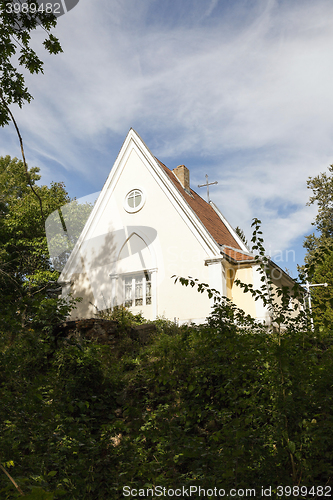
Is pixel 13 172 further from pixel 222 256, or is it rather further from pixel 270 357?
pixel 270 357

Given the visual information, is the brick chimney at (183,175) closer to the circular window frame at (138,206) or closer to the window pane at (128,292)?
the circular window frame at (138,206)

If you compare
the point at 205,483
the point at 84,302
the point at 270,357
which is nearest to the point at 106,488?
the point at 205,483

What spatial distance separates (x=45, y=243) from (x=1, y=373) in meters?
18.3

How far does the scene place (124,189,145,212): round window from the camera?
586 inches

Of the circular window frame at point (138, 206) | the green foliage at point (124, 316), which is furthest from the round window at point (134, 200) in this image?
the green foliage at point (124, 316)

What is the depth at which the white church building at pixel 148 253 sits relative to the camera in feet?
42.8

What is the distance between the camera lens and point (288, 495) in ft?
11.9

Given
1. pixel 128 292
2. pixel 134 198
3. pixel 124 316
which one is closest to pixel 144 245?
pixel 128 292

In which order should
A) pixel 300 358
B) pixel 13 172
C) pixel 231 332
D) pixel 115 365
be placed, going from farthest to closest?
pixel 13 172 → pixel 115 365 → pixel 231 332 → pixel 300 358

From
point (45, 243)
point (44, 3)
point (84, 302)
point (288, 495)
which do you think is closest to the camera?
point (288, 495)

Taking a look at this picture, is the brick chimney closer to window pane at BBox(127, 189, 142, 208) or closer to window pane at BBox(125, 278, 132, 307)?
window pane at BBox(127, 189, 142, 208)

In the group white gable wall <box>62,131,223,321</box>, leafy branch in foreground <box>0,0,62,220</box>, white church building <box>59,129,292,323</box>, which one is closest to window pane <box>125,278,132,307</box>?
white church building <box>59,129,292,323</box>

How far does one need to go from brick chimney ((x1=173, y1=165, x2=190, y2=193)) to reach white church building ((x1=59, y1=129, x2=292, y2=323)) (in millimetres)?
258

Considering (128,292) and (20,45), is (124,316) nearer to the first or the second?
(128,292)
